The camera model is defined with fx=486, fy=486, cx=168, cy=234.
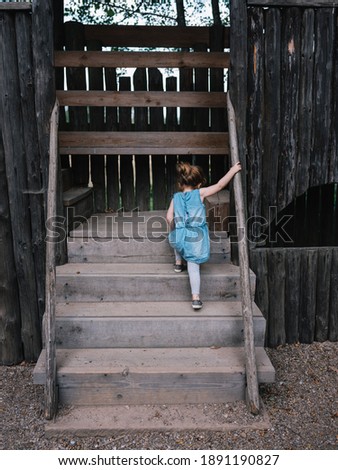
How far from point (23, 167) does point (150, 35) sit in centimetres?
262

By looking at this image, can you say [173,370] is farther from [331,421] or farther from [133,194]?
[133,194]

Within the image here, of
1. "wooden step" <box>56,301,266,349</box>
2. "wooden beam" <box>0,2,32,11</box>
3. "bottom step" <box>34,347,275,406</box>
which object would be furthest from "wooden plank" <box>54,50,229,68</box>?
"bottom step" <box>34,347,275,406</box>

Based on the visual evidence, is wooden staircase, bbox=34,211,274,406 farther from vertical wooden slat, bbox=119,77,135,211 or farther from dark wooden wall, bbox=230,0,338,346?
vertical wooden slat, bbox=119,77,135,211

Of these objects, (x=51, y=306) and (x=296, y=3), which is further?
(x=296, y=3)

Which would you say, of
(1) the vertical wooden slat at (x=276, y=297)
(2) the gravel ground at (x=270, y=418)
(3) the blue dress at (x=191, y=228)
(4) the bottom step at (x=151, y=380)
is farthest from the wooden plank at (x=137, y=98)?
(2) the gravel ground at (x=270, y=418)

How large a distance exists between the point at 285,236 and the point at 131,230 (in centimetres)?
287

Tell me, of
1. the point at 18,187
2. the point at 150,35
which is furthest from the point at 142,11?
the point at 18,187

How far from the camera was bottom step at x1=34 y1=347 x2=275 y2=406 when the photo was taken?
146 inches

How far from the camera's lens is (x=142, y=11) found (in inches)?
476

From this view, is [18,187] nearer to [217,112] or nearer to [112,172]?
[112,172]

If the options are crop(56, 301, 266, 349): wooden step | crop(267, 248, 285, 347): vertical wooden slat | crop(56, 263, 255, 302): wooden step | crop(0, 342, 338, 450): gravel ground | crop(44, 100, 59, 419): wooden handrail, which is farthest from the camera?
crop(267, 248, 285, 347): vertical wooden slat

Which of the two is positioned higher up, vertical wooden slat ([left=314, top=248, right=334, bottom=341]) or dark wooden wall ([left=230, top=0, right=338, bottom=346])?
dark wooden wall ([left=230, top=0, right=338, bottom=346])

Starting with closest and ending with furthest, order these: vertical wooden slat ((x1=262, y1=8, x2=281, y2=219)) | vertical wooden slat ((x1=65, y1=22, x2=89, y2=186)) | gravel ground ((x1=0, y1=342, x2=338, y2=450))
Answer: gravel ground ((x1=0, y1=342, x2=338, y2=450))
vertical wooden slat ((x1=262, y1=8, x2=281, y2=219))
vertical wooden slat ((x1=65, y1=22, x2=89, y2=186))

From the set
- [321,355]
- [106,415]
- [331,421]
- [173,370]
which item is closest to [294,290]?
[321,355]
